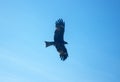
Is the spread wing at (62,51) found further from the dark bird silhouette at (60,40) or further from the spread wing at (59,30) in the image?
the spread wing at (59,30)

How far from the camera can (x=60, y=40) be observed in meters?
40.5

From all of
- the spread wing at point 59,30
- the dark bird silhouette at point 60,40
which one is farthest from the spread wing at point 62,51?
the spread wing at point 59,30

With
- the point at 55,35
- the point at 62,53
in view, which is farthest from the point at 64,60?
the point at 55,35

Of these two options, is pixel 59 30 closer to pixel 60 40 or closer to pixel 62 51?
pixel 60 40

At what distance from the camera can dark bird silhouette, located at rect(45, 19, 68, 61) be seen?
130ft

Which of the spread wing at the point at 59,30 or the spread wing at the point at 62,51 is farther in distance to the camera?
the spread wing at the point at 62,51

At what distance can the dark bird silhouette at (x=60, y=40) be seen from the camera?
3959cm

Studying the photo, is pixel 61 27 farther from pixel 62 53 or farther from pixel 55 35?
pixel 62 53

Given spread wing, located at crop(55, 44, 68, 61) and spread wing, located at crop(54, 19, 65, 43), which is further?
spread wing, located at crop(55, 44, 68, 61)

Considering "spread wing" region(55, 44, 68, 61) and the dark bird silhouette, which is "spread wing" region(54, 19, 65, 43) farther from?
"spread wing" region(55, 44, 68, 61)

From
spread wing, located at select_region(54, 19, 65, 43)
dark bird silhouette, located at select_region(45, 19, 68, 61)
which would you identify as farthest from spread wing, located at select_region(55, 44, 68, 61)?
spread wing, located at select_region(54, 19, 65, 43)

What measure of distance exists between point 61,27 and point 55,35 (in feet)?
3.54

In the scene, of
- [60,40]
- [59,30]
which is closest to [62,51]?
[60,40]

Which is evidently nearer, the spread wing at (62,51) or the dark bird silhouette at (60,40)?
the dark bird silhouette at (60,40)
